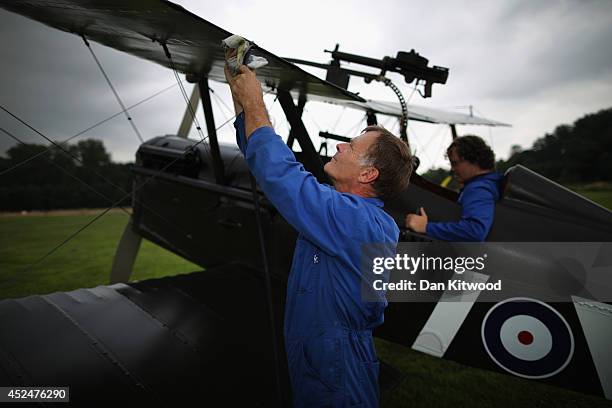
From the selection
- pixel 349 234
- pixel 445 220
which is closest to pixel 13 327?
pixel 349 234

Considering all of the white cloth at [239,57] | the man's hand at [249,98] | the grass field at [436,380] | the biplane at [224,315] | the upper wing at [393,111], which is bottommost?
the grass field at [436,380]

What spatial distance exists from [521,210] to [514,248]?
27 centimetres

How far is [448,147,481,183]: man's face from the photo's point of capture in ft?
7.39

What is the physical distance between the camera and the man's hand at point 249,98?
102 cm

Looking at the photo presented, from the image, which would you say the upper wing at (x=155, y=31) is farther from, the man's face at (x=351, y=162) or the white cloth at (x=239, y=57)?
the man's face at (x=351, y=162)

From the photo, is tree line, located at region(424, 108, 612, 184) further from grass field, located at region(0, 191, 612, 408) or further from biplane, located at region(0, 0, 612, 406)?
biplane, located at region(0, 0, 612, 406)

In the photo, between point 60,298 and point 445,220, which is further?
point 445,220

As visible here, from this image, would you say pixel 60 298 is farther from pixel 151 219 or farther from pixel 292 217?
pixel 151 219

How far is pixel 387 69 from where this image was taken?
348 centimetres

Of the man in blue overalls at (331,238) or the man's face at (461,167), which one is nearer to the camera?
the man in blue overalls at (331,238)

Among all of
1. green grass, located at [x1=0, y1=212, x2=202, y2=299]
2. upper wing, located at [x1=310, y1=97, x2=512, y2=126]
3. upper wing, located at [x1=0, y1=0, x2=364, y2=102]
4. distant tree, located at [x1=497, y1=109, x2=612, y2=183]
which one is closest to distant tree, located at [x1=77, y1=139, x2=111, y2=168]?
green grass, located at [x1=0, y1=212, x2=202, y2=299]

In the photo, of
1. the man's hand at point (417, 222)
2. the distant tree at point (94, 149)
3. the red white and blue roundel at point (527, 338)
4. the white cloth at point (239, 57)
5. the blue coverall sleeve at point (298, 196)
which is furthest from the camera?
Result: the distant tree at point (94, 149)

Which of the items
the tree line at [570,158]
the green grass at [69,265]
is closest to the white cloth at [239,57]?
the tree line at [570,158]

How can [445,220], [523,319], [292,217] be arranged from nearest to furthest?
[292,217] < [523,319] < [445,220]
